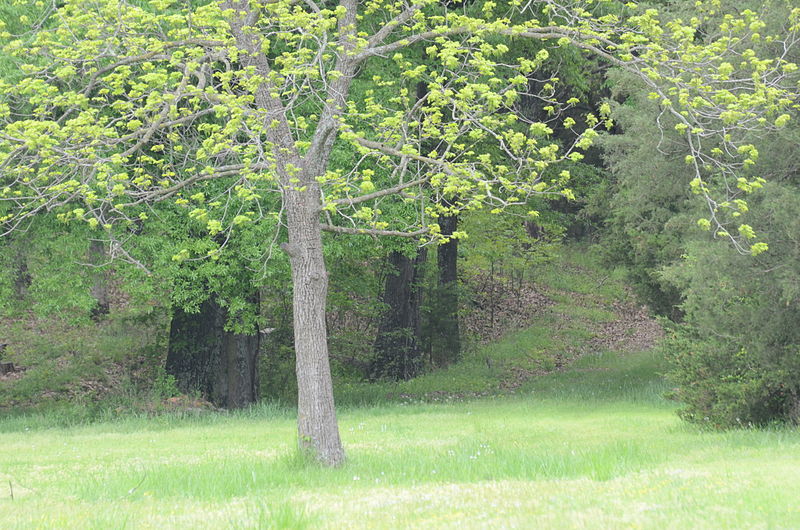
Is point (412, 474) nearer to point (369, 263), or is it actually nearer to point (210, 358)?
point (210, 358)

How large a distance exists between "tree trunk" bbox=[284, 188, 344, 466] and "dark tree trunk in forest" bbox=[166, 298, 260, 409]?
10.3 meters

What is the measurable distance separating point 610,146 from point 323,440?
10.1m

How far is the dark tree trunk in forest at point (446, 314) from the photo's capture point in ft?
91.8

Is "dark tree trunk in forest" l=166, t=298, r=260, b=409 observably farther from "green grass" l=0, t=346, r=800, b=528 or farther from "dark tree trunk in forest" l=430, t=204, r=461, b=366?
"dark tree trunk in forest" l=430, t=204, r=461, b=366

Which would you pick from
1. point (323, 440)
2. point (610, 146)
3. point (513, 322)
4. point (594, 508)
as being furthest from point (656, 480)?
point (513, 322)

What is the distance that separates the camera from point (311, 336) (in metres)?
11.4

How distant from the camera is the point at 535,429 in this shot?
16.2 metres

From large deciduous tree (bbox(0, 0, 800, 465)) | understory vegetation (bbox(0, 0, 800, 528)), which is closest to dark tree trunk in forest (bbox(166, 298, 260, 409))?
understory vegetation (bbox(0, 0, 800, 528))

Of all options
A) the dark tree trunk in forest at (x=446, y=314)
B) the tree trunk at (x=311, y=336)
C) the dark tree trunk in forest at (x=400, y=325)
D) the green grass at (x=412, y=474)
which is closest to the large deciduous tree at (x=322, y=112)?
the tree trunk at (x=311, y=336)

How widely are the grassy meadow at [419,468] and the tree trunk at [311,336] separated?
364 mm

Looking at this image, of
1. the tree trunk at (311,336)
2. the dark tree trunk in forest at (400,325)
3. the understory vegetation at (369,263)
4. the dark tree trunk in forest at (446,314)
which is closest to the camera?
the understory vegetation at (369,263)

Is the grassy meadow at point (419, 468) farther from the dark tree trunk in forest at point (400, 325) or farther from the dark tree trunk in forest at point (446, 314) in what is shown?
the dark tree trunk in forest at point (446, 314)

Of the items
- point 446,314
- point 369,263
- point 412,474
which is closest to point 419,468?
point 412,474

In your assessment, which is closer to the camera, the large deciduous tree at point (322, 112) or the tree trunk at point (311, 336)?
the large deciduous tree at point (322, 112)
